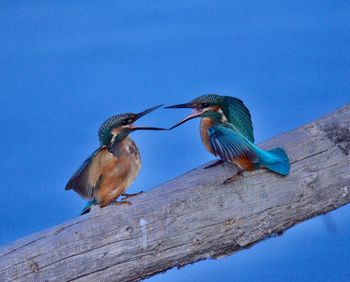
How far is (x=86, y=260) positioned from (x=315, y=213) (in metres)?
0.76

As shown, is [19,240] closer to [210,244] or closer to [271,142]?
[210,244]

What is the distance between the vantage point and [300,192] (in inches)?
110

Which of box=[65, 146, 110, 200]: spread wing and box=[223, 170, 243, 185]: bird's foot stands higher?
box=[65, 146, 110, 200]: spread wing

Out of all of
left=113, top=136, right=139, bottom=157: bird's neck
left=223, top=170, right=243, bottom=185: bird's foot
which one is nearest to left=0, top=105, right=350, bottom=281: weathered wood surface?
left=223, top=170, right=243, bottom=185: bird's foot

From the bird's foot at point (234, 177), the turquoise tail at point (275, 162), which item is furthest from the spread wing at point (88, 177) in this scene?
the turquoise tail at point (275, 162)

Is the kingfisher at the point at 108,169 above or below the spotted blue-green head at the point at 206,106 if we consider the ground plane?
below

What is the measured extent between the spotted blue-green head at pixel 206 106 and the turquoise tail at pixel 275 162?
0.19m

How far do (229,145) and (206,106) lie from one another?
18cm

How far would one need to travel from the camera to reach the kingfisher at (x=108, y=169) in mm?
2689

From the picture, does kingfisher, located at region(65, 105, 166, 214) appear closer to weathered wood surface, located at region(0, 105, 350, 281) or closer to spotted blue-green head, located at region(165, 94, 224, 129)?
weathered wood surface, located at region(0, 105, 350, 281)

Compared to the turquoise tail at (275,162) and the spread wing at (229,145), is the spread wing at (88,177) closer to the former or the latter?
the spread wing at (229,145)

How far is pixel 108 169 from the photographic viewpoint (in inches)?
106

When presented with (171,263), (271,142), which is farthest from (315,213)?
(171,263)

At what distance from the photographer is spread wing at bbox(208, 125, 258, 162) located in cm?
268
